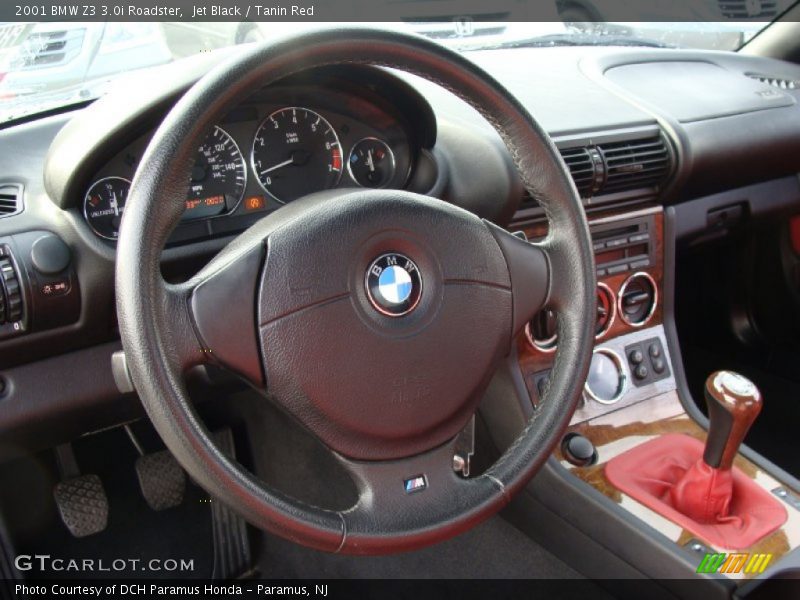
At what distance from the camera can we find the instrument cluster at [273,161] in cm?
139

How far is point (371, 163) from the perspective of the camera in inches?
61.9

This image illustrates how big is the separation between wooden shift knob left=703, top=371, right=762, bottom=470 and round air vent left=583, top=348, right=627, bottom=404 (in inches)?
12.7

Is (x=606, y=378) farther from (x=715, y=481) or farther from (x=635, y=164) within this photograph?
(x=635, y=164)

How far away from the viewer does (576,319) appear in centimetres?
122

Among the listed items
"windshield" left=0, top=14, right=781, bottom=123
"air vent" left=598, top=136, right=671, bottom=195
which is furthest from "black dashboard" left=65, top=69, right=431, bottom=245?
"air vent" left=598, top=136, right=671, bottom=195

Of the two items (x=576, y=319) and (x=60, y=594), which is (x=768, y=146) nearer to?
(x=576, y=319)

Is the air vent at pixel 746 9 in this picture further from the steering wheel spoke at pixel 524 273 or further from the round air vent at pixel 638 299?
the steering wheel spoke at pixel 524 273

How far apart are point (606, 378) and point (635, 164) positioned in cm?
49

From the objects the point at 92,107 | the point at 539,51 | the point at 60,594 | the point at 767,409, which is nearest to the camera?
the point at 92,107

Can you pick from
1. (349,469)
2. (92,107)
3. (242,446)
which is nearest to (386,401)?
(349,469)

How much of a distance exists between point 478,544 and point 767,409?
1087 millimetres

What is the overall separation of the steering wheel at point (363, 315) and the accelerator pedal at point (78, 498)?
3.63 feet

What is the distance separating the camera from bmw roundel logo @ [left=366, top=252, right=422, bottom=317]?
1.09 meters

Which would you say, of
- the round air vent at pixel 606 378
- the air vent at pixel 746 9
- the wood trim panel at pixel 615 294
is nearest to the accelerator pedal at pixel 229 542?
the wood trim panel at pixel 615 294
